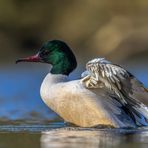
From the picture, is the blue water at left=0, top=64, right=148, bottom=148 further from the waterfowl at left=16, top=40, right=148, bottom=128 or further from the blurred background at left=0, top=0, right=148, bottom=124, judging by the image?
the blurred background at left=0, top=0, right=148, bottom=124

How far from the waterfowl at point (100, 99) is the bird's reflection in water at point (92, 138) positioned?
1.38 ft

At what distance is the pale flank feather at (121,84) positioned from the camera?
49.0ft

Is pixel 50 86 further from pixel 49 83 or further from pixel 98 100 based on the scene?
pixel 98 100

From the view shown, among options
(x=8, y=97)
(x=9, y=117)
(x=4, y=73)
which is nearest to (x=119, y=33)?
(x=4, y=73)

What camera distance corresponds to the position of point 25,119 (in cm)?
1670

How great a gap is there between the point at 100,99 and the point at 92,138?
1793 mm

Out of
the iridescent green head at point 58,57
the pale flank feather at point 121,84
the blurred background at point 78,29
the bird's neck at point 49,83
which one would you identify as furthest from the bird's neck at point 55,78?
the blurred background at point 78,29

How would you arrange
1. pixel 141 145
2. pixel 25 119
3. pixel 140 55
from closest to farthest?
pixel 141 145 → pixel 25 119 → pixel 140 55

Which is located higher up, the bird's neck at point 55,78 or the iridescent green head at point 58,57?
the iridescent green head at point 58,57

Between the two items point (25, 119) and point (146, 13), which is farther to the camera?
point (146, 13)

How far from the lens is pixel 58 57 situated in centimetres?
1636

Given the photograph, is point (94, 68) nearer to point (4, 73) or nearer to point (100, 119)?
point (100, 119)

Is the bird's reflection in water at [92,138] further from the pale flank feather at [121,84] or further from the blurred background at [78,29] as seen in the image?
the blurred background at [78,29]

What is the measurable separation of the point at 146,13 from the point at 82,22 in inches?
76.9
